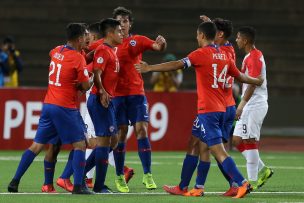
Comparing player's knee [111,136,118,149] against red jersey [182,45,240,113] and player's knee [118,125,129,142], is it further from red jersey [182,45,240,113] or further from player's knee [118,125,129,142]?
red jersey [182,45,240,113]

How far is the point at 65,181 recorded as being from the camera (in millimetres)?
13266

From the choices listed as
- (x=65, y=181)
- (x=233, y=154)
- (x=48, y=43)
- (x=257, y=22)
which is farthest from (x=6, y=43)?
(x=65, y=181)

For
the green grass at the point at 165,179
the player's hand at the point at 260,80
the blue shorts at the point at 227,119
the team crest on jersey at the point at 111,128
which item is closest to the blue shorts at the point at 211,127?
the blue shorts at the point at 227,119

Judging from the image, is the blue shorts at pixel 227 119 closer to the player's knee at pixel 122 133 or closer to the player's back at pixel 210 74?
the player's back at pixel 210 74

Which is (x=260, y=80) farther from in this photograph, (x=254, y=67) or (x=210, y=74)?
(x=210, y=74)

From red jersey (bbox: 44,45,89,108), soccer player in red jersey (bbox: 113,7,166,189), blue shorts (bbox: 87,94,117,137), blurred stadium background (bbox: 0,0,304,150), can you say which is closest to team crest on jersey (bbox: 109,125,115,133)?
blue shorts (bbox: 87,94,117,137)

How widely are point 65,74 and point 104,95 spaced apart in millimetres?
561

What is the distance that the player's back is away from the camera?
1236 centimetres

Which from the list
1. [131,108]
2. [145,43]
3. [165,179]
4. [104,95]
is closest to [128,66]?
[145,43]

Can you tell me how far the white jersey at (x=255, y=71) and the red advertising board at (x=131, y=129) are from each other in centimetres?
692

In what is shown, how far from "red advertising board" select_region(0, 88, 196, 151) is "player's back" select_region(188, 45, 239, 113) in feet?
27.9

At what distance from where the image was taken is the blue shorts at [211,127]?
40.4 ft

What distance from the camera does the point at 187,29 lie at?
28.3 m

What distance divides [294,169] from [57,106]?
6.15 m
